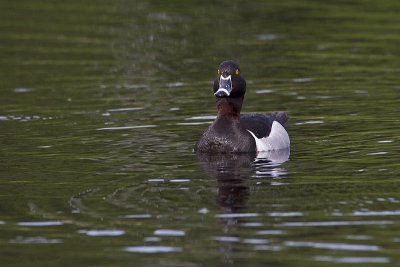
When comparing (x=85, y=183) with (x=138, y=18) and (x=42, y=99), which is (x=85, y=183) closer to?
Answer: (x=42, y=99)

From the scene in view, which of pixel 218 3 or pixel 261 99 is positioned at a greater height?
pixel 218 3

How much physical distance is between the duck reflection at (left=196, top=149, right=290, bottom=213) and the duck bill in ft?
2.83

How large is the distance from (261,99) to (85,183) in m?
6.91

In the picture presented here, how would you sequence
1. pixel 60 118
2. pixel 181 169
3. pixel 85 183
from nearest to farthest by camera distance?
1. pixel 85 183
2. pixel 181 169
3. pixel 60 118

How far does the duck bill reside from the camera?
15.3 m

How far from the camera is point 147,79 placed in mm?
21406

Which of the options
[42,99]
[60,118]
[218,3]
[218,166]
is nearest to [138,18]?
[218,3]

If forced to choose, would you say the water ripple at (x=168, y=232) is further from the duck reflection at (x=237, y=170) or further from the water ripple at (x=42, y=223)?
the water ripple at (x=42, y=223)

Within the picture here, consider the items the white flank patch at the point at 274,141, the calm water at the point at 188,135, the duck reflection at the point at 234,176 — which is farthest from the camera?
the white flank patch at the point at 274,141

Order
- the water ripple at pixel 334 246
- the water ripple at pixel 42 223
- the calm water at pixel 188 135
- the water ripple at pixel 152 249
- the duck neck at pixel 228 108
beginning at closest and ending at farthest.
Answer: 1. the water ripple at pixel 334 246
2. the water ripple at pixel 152 249
3. the calm water at pixel 188 135
4. the water ripple at pixel 42 223
5. the duck neck at pixel 228 108

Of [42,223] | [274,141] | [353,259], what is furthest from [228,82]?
[353,259]

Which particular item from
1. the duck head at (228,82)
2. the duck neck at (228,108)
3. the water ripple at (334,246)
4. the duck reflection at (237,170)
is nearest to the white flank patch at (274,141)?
the duck reflection at (237,170)

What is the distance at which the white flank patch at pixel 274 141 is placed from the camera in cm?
1548

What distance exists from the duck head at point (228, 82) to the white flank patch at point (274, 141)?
2.30 ft
